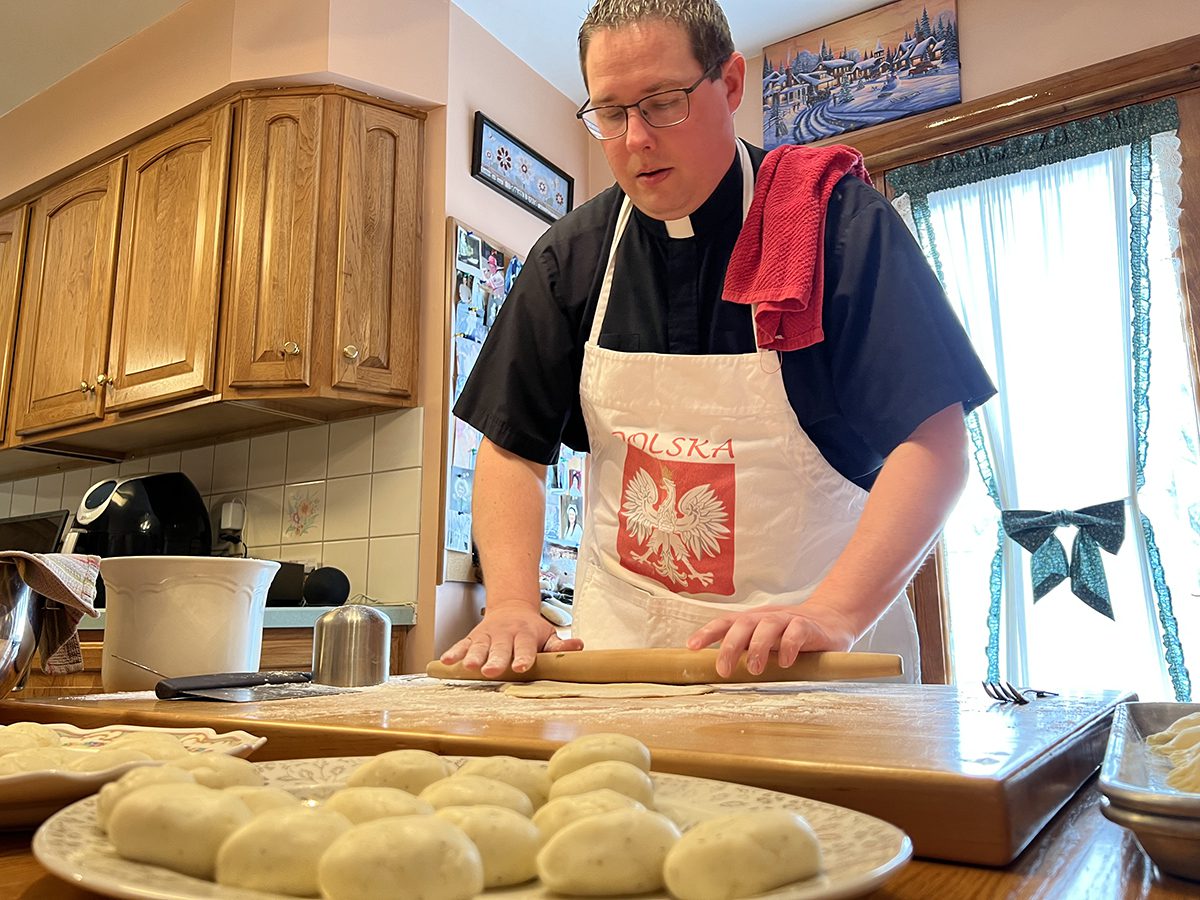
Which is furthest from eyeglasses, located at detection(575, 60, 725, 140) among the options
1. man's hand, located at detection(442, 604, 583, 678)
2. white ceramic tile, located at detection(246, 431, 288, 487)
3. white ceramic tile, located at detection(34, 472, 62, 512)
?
white ceramic tile, located at detection(34, 472, 62, 512)

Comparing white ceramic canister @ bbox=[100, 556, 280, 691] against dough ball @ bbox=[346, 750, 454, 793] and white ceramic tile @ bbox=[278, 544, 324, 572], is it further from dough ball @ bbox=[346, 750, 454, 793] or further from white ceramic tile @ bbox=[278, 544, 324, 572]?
white ceramic tile @ bbox=[278, 544, 324, 572]

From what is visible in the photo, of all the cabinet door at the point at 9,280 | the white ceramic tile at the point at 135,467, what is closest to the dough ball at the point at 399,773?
the white ceramic tile at the point at 135,467

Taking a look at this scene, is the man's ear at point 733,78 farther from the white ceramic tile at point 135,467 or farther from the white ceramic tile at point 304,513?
the white ceramic tile at point 135,467

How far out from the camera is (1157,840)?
332mm

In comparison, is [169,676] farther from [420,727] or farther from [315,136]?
[315,136]

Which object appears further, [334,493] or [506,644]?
[334,493]

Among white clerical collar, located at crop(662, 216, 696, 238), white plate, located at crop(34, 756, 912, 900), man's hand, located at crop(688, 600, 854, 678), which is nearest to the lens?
white plate, located at crop(34, 756, 912, 900)

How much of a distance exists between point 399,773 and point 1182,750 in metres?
0.38

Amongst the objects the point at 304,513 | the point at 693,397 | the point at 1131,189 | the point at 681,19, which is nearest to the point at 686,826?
the point at 693,397

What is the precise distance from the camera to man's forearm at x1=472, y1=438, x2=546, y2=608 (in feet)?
3.68

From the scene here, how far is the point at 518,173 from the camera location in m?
2.79

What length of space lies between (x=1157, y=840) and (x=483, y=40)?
2753mm

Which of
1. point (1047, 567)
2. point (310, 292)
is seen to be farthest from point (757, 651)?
point (310, 292)

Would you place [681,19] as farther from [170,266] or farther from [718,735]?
[170,266]
